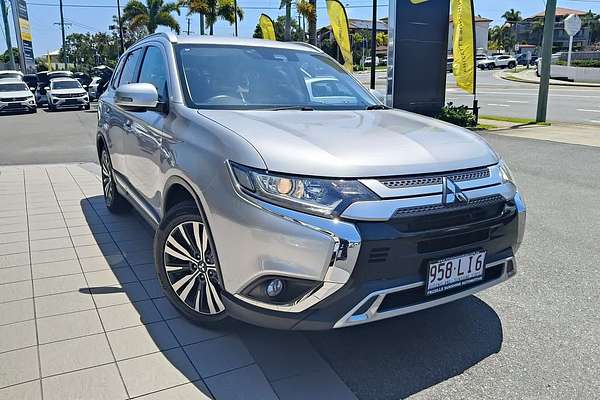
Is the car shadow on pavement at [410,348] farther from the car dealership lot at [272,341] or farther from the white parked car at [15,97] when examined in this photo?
the white parked car at [15,97]

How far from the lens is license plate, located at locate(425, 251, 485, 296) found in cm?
255

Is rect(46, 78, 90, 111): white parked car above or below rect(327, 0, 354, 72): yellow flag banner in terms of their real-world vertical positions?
below

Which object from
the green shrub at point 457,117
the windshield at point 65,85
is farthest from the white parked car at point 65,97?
the green shrub at point 457,117

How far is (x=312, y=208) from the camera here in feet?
7.74

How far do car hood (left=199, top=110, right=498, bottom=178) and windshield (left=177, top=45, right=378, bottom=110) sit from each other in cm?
29

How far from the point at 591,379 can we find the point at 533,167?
634cm

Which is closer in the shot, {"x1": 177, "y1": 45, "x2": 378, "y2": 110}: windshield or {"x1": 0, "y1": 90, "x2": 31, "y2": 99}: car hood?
{"x1": 177, "y1": 45, "x2": 378, "y2": 110}: windshield

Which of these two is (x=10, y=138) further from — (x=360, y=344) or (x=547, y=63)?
(x=547, y=63)

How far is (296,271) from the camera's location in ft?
7.73

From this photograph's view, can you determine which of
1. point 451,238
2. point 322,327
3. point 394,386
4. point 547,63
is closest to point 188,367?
point 322,327

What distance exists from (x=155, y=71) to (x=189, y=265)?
178 cm

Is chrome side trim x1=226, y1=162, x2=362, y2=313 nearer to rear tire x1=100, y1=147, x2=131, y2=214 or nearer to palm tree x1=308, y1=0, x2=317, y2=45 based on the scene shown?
rear tire x1=100, y1=147, x2=131, y2=214

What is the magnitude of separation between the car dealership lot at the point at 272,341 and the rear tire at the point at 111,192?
2.80 feet

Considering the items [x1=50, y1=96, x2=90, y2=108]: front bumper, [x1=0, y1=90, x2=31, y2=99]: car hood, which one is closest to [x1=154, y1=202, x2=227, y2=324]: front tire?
[x1=50, y1=96, x2=90, y2=108]: front bumper
